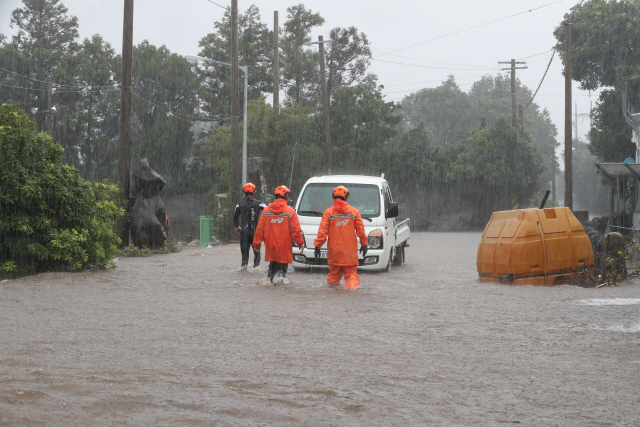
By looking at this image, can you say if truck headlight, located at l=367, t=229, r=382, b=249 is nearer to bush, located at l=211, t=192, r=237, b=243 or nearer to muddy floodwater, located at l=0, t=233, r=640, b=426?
muddy floodwater, located at l=0, t=233, r=640, b=426

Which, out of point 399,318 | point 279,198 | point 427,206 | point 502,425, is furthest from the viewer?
point 427,206

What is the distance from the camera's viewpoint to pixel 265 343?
714cm

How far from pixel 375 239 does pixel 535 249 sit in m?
3.05

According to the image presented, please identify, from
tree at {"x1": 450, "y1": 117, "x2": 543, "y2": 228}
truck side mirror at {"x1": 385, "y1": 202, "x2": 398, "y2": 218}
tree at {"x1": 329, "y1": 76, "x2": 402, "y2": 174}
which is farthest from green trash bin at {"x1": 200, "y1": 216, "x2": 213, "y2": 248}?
tree at {"x1": 450, "y1": 117, "x2": 543, "y2": 228}

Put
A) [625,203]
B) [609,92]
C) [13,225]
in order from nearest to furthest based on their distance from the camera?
1. [13,225]
2. [625,203]
3. [609,92]

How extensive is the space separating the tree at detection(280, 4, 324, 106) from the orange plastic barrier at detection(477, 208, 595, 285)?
39598 mm

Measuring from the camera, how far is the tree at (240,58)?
2008 inches

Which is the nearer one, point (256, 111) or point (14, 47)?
point (256, 111)

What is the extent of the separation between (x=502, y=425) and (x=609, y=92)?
3565 centimetres

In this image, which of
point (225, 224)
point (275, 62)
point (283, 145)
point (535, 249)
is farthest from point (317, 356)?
point (283, 145)

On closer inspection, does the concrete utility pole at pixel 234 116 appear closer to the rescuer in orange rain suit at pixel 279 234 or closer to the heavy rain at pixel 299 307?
the heavy rain at pixel 299 307

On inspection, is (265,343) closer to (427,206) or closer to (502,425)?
(502,425)

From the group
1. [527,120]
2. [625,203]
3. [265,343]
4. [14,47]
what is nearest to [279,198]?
[265,343]

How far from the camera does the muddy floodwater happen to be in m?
4.95
